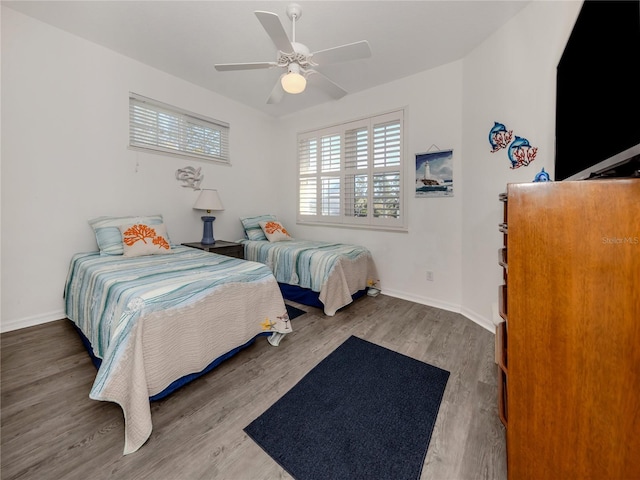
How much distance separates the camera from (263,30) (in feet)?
7.55

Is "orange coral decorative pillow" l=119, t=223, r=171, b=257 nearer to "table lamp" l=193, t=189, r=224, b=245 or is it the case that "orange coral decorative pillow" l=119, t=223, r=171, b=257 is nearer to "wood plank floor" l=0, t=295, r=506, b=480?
"table lamp" l=193, t=189, r=224, b=245

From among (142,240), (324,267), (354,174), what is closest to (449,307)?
(324,267)

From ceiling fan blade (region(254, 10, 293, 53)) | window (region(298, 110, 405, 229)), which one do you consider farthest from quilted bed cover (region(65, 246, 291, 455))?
window (region(298, 110, 405, 229))

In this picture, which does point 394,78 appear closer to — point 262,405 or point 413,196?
point 413,196

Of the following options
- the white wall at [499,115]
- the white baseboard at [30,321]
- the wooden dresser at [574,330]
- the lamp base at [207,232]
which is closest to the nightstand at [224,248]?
the lamp base at [207,232]

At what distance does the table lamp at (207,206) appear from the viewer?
3.21m

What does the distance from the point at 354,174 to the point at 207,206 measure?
2.03m

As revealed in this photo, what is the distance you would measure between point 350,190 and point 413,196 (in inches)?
36.4

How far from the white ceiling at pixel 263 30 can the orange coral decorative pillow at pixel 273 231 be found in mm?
1925

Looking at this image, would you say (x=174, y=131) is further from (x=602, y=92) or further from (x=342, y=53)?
(x=602, y=92)

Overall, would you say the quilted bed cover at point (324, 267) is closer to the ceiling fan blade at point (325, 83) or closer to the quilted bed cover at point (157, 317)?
the quilted bed cover at point (157, 317)

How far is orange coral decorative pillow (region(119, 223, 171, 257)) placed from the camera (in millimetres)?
2389

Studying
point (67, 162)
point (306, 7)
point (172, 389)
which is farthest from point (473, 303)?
point (67, 162)

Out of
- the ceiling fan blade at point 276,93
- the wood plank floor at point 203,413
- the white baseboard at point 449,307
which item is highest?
the ceiling fan blade at point 276,93
